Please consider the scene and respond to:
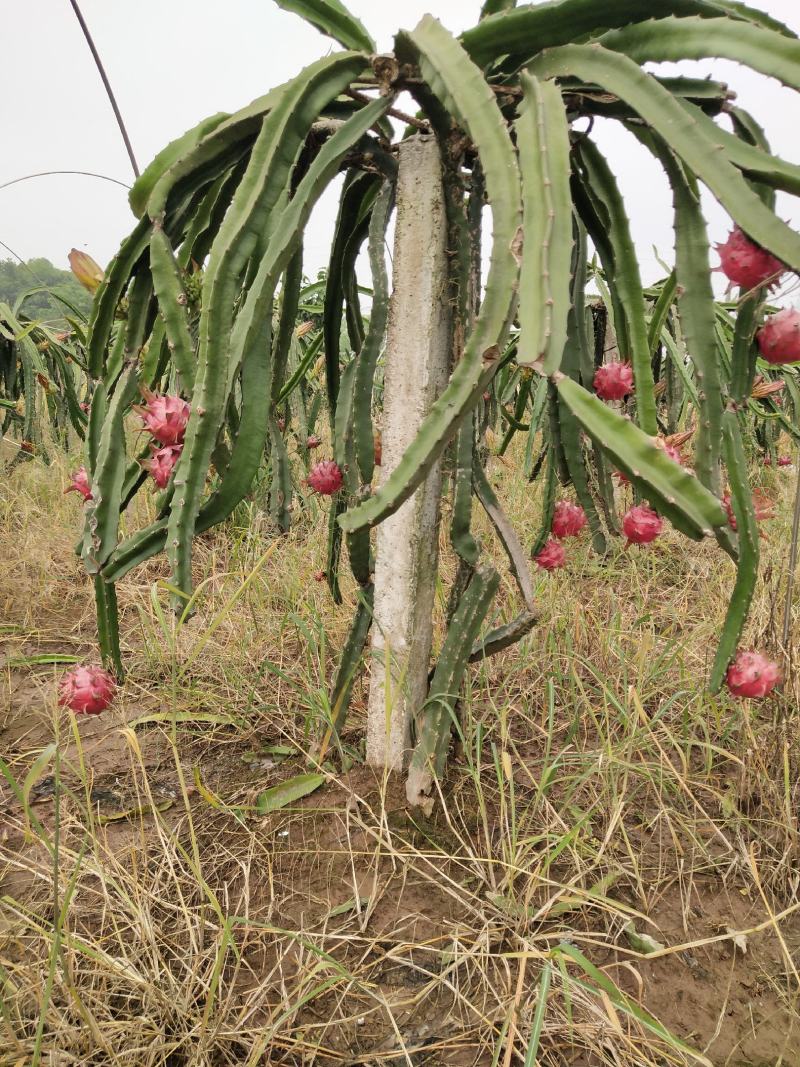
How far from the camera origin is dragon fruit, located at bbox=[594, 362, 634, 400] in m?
1.05

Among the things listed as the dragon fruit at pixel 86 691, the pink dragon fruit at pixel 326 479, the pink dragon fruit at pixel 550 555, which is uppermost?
the pink dragon fruit at pixel 326 479

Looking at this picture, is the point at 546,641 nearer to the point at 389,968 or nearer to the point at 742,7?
the point at 389,968

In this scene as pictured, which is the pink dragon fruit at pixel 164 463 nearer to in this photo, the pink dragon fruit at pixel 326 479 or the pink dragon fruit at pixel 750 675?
the pink dragon fruit at pixel 326 479

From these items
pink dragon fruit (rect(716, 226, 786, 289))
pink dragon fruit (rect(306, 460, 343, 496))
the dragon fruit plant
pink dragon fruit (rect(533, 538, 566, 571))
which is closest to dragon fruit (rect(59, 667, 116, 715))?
the dragon fruit plant

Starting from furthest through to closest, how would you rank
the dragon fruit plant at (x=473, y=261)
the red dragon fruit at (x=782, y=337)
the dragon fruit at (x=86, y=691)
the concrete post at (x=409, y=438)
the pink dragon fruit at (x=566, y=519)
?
1. the pink dragon fruit at (x=566, y=519)
2. the dragon fruit at (x=86, y=691)
3. the concrete post at (x=409, y=438)
4. the red dragon fruit at (x=782, y=337)
5. the dragon fruit plant at (x=473, y=261)

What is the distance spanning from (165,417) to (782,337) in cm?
79

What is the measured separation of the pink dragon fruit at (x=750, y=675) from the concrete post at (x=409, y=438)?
450 millimetres

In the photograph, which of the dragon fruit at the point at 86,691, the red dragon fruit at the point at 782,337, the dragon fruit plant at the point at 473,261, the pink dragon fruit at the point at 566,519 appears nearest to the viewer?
the dragon fruit plant at the point at 473,261

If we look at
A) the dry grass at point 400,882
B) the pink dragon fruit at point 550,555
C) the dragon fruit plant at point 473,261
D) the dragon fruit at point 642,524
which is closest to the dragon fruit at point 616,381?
the dragon fruit plant at point 473,261

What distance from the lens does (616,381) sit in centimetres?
105

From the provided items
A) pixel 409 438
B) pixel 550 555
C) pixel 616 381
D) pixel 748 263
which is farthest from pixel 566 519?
pixel 748 263

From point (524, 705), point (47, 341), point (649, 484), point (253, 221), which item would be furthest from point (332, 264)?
point (47, 341)

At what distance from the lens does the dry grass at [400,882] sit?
76cm

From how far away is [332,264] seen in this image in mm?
1179
